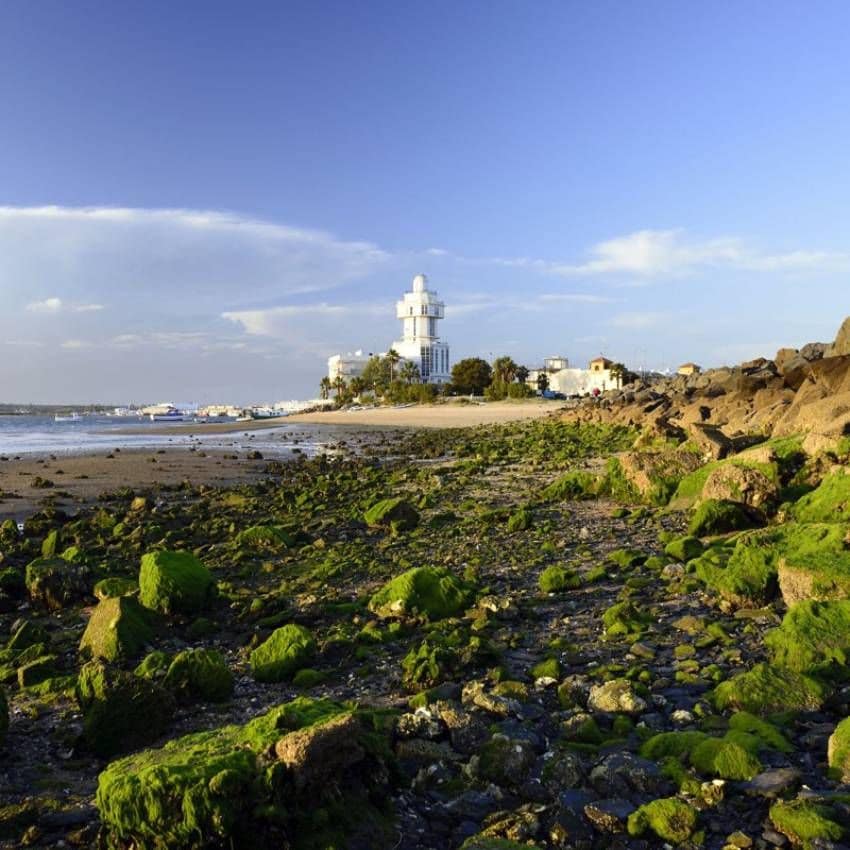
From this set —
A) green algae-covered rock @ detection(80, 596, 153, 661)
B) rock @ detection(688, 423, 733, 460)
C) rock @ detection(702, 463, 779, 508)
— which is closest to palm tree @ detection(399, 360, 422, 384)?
rock @ detection(688, 423, 733, 460)

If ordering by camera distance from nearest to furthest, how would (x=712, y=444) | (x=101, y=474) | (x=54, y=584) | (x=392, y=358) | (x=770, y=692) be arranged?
(x=770, y=692), (x=54, y=584), (x=712, y=444), (x=101, y=474), (x=392, y=358)

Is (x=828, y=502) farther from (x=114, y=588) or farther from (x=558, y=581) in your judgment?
(x=114, y=588)

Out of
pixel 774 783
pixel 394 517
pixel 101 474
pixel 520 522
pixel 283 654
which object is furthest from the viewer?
pixel 101 474

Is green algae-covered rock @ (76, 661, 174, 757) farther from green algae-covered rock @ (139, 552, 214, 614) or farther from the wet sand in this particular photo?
the wet sand

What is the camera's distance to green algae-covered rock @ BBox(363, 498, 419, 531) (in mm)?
13805

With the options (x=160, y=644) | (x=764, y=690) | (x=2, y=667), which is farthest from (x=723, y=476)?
(x=2, y=667)

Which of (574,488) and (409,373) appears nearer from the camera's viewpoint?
(574,488)

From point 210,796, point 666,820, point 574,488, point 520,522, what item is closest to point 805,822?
point 666,820

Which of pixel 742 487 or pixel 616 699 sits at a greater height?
pixel 742 487

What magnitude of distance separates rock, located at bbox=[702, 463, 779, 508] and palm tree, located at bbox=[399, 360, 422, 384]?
→ 416 ft

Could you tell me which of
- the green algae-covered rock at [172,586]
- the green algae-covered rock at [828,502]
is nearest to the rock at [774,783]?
the green algae-covered rock at [828,502]

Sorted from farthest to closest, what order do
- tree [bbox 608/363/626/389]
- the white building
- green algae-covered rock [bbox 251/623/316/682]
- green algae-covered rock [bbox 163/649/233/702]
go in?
1. the white building
2. tree [bbox 608/363/626/389]
3. green algae-covered rock [bbox 251/623/316/682]
4. green algae-covered rock [bbox 163/649/233/702]

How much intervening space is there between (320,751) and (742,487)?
8946 millimetres

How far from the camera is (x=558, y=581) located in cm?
899
